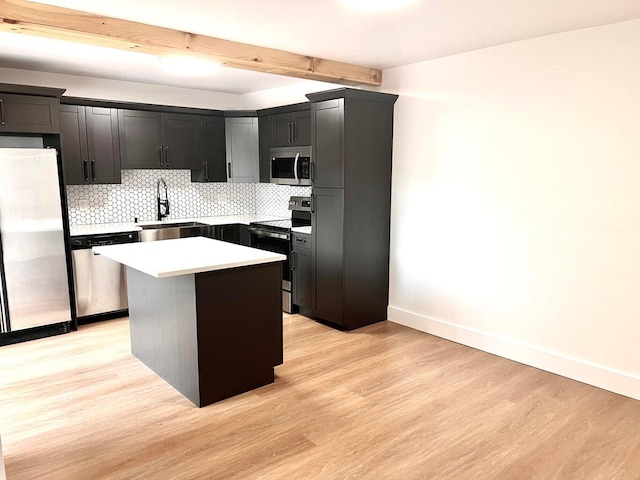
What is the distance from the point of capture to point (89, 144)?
16.1 ft

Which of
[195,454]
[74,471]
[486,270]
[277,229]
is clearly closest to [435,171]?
[486,270]

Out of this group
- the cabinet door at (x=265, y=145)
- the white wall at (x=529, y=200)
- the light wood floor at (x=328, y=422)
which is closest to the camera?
the light wood floor at (x=328, y=422)

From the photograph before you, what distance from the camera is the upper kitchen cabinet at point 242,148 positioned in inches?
232

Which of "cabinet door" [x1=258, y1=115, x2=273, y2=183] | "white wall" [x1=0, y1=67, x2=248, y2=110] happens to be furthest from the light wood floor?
"white wall" [x1=0, y1=67, x2=248, y2=110]

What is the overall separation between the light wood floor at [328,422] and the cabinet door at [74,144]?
1.87 meters

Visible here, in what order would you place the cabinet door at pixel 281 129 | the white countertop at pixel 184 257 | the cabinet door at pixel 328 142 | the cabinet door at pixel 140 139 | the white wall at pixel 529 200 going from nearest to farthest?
1. the white countertop at pixel 184 257
2. the white wall at pixel 529 200
3. the cabinet door at pixel 328 142
4. the cabinet door at pixel 140 139
5. the cabinet door at pixel 281 129

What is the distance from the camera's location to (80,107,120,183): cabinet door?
4922mm

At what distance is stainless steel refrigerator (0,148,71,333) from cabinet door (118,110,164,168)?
3.33 feet

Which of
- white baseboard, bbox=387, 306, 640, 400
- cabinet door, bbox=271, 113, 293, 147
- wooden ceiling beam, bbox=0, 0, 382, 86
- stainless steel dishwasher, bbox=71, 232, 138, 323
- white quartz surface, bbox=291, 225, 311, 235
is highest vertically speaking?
wooden ceiling beam, bbox=0, 0, 382, 86

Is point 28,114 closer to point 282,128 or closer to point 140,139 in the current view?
point 140,139

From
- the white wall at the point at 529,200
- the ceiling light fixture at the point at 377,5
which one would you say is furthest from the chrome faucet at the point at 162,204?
the ceiling light fixture at the point at 377,5

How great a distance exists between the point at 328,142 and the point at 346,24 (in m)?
1.34

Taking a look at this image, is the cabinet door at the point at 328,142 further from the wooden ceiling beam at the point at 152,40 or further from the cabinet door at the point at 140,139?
the cabinet door at the point at 140,139

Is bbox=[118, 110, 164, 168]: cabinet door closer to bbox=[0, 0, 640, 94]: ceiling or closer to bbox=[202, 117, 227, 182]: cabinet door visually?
bbox=[202, 117, 227, 182]: cabinet door
